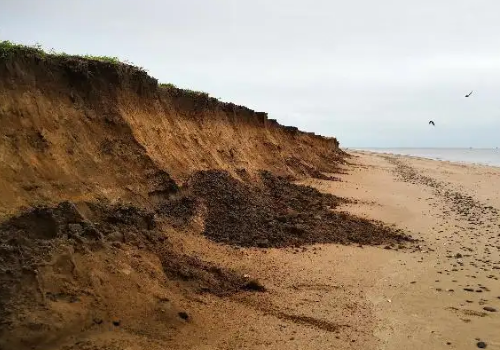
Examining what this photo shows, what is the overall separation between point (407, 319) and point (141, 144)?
20.3 ft

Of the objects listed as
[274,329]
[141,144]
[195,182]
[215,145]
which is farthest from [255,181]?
[274,329]

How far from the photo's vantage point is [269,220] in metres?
10.4

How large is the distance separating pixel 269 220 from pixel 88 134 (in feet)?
14.3

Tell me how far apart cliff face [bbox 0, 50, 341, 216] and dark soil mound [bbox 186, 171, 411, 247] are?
0.74 m

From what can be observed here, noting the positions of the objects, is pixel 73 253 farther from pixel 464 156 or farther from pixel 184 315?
pixel 464 156

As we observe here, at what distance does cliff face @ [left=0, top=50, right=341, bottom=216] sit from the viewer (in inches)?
278

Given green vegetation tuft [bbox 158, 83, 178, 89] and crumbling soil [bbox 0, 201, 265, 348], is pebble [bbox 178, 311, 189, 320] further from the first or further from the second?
green vegetation tuft [bbox 158, 83, 178, 89]

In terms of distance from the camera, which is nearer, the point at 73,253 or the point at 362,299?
the point at 73,253

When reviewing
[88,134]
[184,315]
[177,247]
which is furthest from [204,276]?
[88,134]

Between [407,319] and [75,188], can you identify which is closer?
[407,319]

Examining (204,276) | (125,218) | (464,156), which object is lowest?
(204,276)

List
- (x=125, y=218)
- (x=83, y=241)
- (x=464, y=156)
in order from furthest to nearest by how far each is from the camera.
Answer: (x=464, y=156) → (x=125, y=218) → (x=83, y=241)

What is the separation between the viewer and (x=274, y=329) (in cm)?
541

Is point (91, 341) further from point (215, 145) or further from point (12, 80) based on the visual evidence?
point (215, 145)
